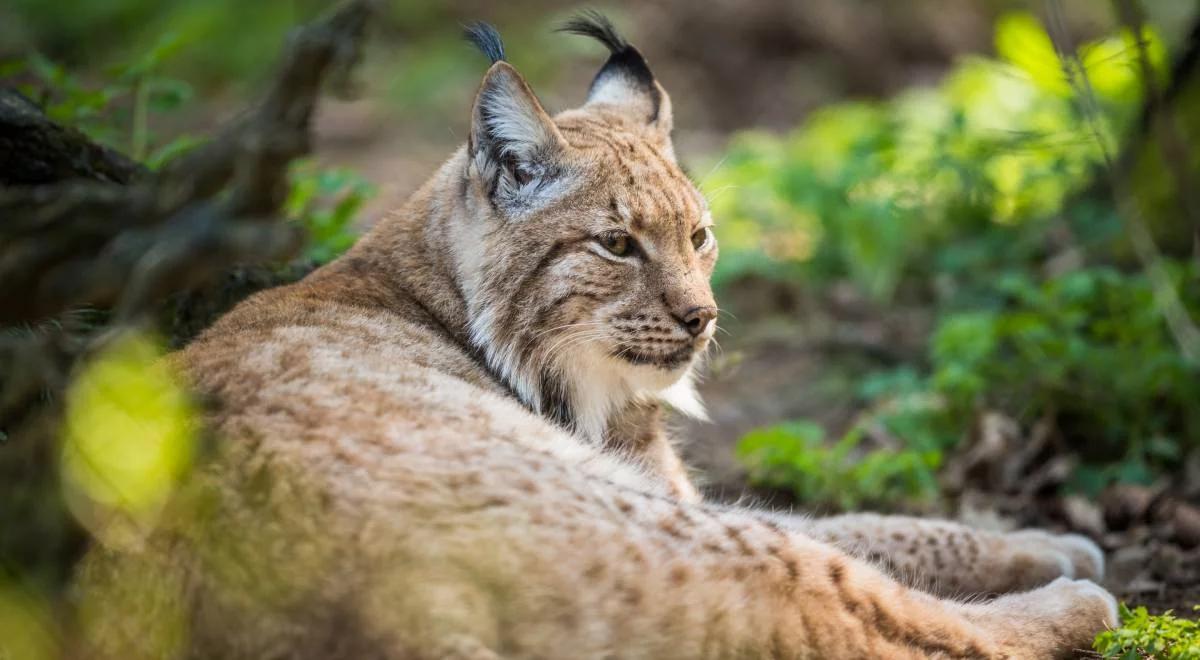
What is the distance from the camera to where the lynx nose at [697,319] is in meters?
4.34

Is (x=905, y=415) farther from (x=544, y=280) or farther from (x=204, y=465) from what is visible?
(x=204, y=465)

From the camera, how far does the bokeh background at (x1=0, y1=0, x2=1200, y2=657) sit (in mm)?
5121

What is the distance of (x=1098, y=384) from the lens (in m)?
5.93

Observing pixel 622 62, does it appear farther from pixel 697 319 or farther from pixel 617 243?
pixel 697 319

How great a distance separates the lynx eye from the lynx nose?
1.04ft

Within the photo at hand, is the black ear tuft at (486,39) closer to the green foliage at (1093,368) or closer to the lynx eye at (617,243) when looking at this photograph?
the lynx eye at (617,243)

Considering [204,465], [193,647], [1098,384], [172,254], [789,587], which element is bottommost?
[193,647]

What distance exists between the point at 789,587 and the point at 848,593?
0.65 ft

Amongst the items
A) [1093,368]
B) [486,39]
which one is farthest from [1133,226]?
[486,39]

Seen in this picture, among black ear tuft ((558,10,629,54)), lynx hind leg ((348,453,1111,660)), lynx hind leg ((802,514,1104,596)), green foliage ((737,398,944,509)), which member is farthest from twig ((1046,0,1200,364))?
lynx hind leg ((348,453,1111,660))

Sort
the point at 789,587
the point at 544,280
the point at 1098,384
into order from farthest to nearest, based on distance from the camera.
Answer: the point at 1098,384
the point at 544,280
the point at 789,587

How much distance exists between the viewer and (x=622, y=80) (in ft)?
17.8

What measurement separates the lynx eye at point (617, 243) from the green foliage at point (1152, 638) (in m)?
2.02

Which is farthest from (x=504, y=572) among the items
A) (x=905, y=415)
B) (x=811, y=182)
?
(x=811, y=182)
